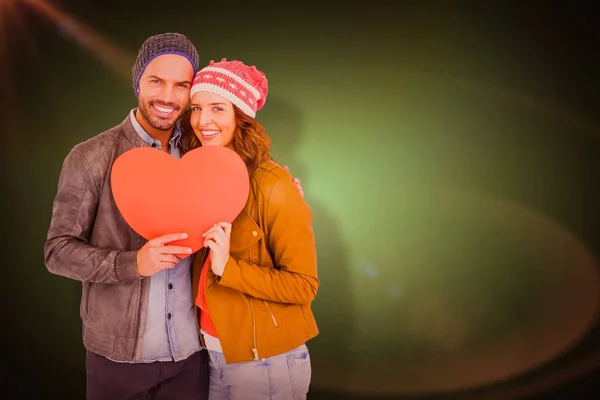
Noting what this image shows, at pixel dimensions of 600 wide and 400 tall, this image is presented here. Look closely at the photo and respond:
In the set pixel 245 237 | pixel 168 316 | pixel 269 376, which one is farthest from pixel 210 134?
pixel 269 376

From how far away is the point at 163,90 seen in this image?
1576 millimetres

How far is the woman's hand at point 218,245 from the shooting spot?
136 centimetres

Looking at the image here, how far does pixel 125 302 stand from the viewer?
1.56 meters

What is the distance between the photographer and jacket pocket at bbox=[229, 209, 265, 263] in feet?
4.83

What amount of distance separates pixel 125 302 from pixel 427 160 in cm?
134

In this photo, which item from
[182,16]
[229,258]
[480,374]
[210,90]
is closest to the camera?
[229,258]

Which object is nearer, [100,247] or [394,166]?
[100,247]

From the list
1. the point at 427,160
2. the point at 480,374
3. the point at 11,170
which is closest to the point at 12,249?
the point at 11,170

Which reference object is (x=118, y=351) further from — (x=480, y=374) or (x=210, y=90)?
(x=480, y=374)

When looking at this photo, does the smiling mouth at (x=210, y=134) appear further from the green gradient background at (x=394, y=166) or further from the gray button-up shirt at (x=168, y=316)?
the green gradient background at (x=394, y=166)

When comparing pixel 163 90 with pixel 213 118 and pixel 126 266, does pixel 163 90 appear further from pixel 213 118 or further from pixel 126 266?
pixel 126 266

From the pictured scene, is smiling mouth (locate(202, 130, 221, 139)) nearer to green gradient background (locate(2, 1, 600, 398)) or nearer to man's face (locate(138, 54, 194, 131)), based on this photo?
man's face (locate(138, 54, 194, 131))

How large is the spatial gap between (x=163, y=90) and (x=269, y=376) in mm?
893

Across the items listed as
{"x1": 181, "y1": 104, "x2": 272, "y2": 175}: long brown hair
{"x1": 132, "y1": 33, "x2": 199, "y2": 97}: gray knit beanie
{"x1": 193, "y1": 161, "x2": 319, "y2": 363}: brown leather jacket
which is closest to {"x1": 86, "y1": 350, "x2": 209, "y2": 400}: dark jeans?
{"x1": 193, "y1": 161, "x2": 319, "y2": 363}: brown leather jacket
